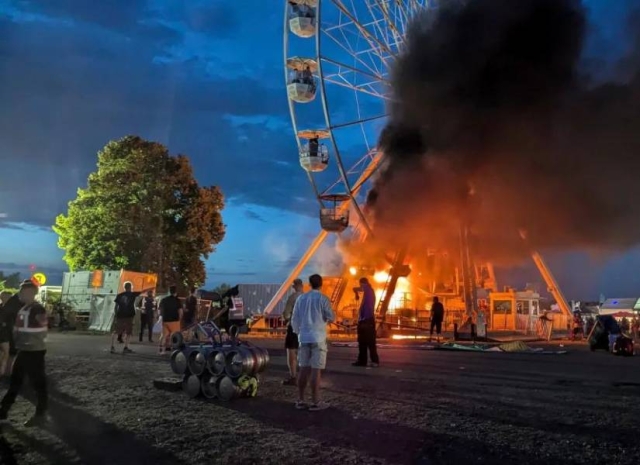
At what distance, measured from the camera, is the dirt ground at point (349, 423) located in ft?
15.6

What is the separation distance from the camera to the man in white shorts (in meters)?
6.67

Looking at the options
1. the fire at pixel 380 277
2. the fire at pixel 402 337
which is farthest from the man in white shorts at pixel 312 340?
the fire at pixel 380 277

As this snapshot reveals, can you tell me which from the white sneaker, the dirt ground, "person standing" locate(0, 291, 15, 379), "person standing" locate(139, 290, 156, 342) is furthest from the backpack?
"person standing" locate(0, 291, 15, 379)

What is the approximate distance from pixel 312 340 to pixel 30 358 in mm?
2972

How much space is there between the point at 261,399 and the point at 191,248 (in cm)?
2608

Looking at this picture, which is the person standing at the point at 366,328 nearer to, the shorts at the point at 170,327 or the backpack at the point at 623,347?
the shorts at the point at 170,327

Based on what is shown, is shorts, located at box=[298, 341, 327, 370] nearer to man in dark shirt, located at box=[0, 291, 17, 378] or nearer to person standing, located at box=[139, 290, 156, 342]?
man in dark shirt, located at box=[0, 291, 17, 378]

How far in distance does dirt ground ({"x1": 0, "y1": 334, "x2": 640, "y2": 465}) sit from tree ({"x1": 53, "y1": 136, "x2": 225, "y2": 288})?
875 inches

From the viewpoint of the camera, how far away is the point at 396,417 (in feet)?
20.4

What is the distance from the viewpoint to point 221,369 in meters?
7.20

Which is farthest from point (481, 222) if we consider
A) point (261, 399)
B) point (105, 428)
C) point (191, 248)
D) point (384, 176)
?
point (105, 428)

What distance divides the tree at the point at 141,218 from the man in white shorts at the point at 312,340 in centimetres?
2568

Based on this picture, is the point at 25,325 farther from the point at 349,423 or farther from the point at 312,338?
the point at 349,423

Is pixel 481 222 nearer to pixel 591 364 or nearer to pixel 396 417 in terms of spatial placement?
pixel 591 364
